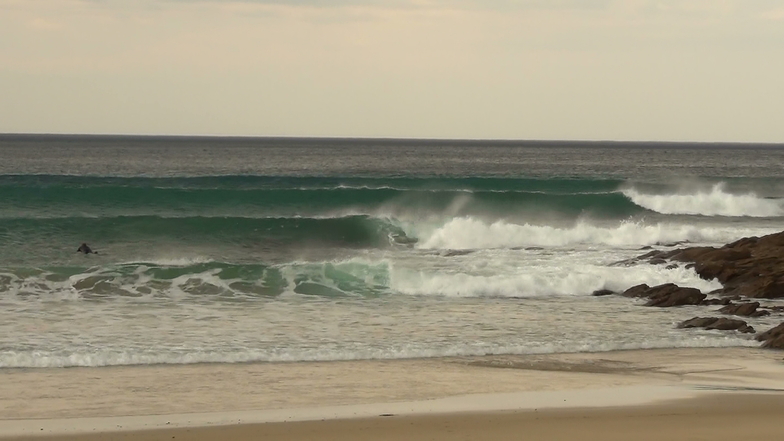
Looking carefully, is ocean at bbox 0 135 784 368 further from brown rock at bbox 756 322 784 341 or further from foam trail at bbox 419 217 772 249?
brown rock at bbox 756 322 784 341

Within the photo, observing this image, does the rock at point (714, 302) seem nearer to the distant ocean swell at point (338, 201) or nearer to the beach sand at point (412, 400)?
the beach sand at point (412, 400)

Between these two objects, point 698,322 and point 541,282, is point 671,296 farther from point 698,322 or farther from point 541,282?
point 541,282

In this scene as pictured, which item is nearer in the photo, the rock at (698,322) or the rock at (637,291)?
the rock at (698,322)

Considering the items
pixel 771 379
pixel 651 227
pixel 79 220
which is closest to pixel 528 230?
pixel 651 227

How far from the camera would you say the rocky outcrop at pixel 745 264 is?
18.5 metres

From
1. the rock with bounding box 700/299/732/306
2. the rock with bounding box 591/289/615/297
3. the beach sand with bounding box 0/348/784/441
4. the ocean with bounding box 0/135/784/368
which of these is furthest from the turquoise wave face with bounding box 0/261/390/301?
the beach sand with bounding box 0/348/784/441

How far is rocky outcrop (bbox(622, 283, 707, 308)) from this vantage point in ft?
57.4

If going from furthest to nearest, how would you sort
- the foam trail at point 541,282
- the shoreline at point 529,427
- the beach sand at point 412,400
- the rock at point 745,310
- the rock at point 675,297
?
1. the foam trail at point 541,282
2. the rock at point 675,297
3. the rock at point 745,310
4. the beach sand at point 412,400
5. the shoreline at point 529,427

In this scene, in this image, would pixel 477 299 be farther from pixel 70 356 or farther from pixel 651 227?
pixel 651 227

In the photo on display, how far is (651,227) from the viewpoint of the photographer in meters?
29.5

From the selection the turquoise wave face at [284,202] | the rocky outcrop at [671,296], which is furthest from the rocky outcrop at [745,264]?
the turquoise wave face at [284,202]

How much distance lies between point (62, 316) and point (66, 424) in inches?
254

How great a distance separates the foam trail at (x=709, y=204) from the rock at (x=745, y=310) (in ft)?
76.3

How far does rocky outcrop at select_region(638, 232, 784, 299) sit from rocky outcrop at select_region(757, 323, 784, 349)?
14.4 ft
